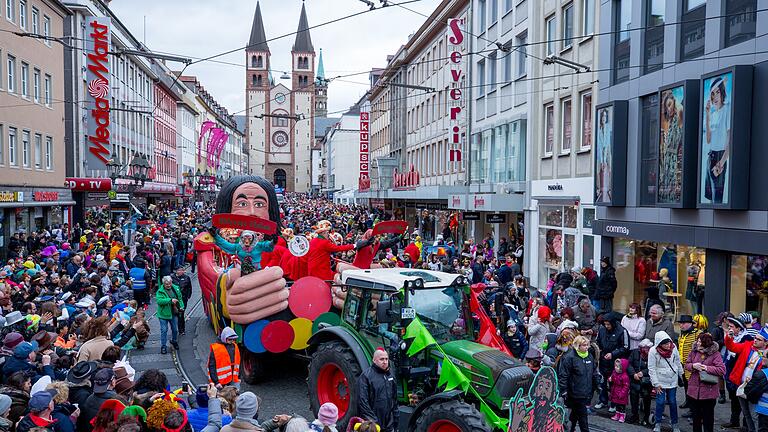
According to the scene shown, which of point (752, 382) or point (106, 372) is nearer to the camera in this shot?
point (106, 372)

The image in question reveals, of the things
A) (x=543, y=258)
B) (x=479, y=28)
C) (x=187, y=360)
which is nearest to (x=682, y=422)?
(x=187, y=360)

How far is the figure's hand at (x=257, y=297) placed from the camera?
33.5 ft

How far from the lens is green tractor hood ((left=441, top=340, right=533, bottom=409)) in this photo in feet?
23.2

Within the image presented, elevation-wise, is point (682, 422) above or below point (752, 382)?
below

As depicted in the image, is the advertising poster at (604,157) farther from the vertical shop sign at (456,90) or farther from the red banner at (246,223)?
the vertical shop sign at (456,90)

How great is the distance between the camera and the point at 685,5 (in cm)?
1419

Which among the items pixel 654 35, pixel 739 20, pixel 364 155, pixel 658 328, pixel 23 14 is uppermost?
pixel 23 14

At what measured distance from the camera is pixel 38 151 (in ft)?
93.9

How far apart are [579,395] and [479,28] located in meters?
24.0

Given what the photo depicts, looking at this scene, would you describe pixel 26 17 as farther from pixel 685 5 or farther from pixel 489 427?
pixel 489 427

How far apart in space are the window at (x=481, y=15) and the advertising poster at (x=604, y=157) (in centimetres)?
1349

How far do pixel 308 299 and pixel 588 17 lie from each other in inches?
517

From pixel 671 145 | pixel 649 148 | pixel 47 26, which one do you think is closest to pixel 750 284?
pixel 671 145

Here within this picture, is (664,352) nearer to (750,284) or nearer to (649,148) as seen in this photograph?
(750,284)
